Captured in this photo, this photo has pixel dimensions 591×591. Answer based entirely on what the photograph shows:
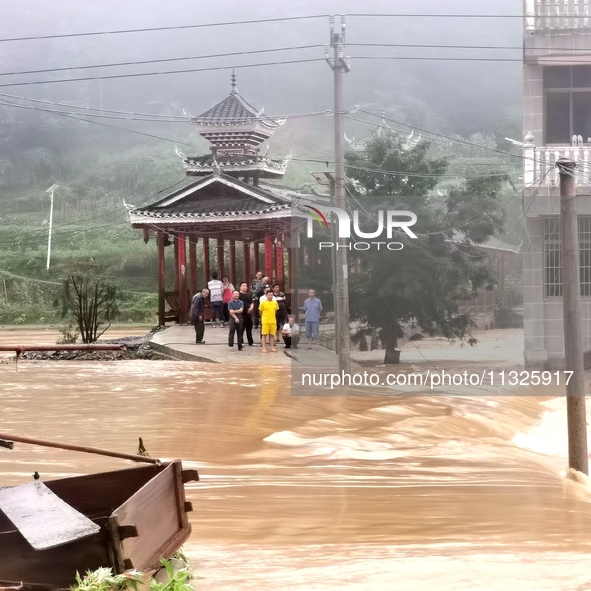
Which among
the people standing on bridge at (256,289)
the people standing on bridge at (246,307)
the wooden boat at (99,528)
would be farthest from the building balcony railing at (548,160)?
the wooden boat at (99,528)

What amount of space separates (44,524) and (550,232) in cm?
1385

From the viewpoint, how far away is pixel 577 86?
1748cm

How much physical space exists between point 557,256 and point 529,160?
5.98 ft

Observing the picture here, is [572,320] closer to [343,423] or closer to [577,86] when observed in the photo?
[343,423]

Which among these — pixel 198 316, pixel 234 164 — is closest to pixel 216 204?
pixel 234 164

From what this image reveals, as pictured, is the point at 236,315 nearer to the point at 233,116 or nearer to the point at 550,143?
the point at 550,143

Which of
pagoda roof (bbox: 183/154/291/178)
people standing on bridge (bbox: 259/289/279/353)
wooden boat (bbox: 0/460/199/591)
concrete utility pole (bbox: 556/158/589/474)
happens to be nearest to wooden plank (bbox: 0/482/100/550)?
wooden boat (bbox: 0/460/199/591)

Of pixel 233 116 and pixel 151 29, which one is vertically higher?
pixel 151 29

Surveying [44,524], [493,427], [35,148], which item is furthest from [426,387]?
[35,148]

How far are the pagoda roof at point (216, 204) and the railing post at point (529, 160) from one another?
9559 mm

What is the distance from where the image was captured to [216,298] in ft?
81.5

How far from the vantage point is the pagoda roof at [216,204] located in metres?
25.9

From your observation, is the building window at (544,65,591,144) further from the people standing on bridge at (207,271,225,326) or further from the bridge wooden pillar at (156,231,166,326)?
the bridge wooden pillar at (156,231,166,326)

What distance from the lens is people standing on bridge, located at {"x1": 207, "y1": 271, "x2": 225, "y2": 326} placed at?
24391 mm
